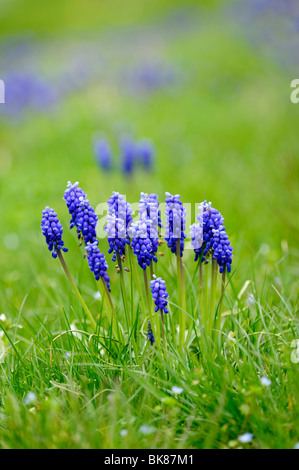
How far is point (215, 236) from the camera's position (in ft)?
8.45

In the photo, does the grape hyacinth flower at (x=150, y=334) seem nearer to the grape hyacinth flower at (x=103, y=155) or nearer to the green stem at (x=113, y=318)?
the green stem at (x=113, y=318)

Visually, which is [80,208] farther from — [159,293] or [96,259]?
[159,293]

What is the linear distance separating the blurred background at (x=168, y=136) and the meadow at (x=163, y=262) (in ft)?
0.12

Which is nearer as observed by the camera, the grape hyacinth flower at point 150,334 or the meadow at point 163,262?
the meadow at point 163,262

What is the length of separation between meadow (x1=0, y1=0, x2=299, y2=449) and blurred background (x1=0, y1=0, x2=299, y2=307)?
4 cm

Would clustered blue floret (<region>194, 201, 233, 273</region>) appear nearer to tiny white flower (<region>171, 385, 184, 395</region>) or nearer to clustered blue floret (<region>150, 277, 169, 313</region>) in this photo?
clustered blue floret (<region>150, 277, 169, 313</region>)

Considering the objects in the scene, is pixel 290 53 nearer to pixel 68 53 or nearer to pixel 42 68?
pixel 42 68

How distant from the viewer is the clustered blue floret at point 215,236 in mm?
2549

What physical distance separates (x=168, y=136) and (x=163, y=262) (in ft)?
16.9

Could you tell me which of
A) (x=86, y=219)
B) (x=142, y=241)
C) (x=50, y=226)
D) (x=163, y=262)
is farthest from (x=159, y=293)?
(x=163, y=262)

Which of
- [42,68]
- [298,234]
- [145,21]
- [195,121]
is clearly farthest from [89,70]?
[145,21]

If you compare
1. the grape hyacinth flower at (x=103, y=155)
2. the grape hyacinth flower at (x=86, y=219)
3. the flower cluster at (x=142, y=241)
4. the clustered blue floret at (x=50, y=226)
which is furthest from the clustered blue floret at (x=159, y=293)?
the grape hyacinth flower at (x=103, y=155)

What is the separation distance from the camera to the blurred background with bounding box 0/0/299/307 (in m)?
5.20
